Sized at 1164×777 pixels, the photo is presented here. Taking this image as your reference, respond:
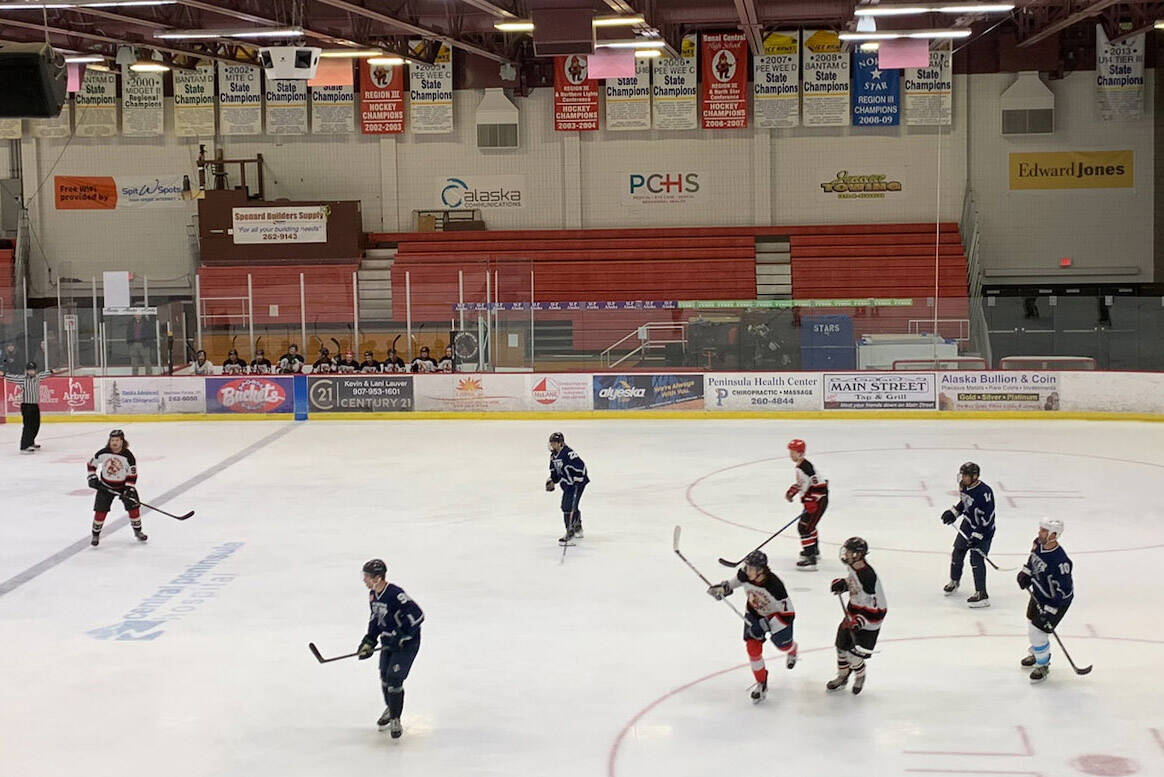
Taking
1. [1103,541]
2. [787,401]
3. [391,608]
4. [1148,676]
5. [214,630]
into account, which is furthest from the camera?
[787,401]

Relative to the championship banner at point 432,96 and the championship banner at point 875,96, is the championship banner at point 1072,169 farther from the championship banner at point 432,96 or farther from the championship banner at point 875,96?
the championship banner at point 432,96

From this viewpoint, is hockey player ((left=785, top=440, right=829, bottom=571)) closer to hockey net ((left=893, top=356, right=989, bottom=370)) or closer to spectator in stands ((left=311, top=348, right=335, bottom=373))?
hockey net ((left=893, top=356, right=989, bottom=370))

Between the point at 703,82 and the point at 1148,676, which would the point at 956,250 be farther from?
the point at 1148,676

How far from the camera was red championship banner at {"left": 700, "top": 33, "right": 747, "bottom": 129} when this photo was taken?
3014cm

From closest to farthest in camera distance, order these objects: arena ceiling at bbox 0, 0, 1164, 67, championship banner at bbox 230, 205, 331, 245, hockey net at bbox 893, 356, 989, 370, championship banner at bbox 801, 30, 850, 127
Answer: arena ceiling at bbox 0, 0, 1164, 67 → hockey net at bbox 893, 356, 989, 370 → championship banner at bbox 801, 30, 850, 127 → championship banner at bbox 230, 205, 331, 245

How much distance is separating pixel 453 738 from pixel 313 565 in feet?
16.4

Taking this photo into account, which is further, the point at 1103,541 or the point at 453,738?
the point at 1103,541

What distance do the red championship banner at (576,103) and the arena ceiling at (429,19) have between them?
68.4 inches

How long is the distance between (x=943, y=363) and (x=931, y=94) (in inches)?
399

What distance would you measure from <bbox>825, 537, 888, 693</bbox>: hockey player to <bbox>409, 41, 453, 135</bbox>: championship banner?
25010 mm

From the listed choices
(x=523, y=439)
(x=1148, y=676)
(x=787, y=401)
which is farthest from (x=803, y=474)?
(x=787, y=401)

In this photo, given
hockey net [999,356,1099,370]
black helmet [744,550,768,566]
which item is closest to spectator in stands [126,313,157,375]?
hockey net [999,356,1099,370]

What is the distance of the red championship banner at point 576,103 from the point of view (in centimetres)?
3114

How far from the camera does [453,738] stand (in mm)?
8055
